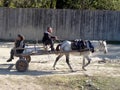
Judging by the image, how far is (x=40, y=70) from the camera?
19422mm

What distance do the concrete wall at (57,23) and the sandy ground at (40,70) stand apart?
7609 mm

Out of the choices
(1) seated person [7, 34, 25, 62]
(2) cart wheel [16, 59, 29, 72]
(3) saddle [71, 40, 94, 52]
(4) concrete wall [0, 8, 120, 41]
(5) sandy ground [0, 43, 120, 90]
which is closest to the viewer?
(5) sandy ground [0, 43, 120, 90]

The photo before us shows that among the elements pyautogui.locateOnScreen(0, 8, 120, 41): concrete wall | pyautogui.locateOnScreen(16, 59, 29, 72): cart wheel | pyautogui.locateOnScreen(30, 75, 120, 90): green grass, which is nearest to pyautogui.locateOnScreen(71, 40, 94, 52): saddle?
pyautogui.locateOnScreen(30, 75, 120, 90): green grass

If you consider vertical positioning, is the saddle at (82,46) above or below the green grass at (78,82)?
above

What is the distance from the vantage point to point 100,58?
23.3 m

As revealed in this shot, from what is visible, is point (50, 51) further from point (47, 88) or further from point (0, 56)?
point (0, 56)

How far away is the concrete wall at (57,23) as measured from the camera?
32.0m

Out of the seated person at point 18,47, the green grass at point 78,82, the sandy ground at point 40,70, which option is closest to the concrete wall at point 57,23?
the sandy ground at point 40,70

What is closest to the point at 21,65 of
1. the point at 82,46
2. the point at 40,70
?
the point at 40,70

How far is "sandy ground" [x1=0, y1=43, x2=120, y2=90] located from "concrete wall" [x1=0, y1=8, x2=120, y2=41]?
300 inches

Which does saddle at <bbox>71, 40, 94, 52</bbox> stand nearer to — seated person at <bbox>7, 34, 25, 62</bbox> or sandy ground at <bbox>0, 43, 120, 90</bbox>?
sandy ground at <bbox>0, 43, 120, 90</bbox>

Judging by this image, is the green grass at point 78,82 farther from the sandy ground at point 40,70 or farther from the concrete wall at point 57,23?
the concrete wall at point 57,23

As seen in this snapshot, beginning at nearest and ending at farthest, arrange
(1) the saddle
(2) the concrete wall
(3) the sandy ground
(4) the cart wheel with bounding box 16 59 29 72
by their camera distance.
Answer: (3) the sandy ground < (4) the cart wheel with bounding box 16 59 29 72 < (1) the saddle < (2) the concrete wall

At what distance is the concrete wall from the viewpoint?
3203 centimetres
